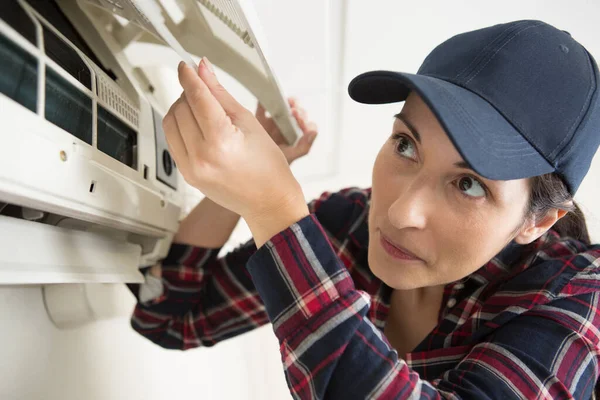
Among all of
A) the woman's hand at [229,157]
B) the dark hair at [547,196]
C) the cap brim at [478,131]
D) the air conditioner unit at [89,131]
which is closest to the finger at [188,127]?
the woman's hand at [229,157]

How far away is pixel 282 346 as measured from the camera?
1.81ft

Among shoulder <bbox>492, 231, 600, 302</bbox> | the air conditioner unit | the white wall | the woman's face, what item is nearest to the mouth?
the woman's face

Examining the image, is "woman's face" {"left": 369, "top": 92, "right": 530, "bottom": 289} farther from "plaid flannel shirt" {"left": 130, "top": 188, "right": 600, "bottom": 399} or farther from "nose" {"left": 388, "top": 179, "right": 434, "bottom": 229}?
"plaid flannel shirt" {"left": 130, "top": 188, "right": 600, "bottom": 399}

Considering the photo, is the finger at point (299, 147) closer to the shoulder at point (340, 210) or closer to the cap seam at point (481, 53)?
the shoulder at point (340, 210)

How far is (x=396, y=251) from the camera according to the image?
67 centimetres

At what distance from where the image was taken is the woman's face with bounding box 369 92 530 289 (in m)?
0.61

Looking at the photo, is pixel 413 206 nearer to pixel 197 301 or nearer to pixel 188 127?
pixel 188 127

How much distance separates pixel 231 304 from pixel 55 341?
33cm

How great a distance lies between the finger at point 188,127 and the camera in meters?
0.51

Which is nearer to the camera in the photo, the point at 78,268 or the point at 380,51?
the point at 78,268

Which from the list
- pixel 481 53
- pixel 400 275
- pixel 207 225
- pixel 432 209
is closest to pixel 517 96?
pixel 481 53

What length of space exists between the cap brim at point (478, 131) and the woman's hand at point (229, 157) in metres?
0.21

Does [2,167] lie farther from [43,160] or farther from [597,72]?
[597,72]

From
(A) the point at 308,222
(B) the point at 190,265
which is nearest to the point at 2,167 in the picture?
(A) the point at 308,222
